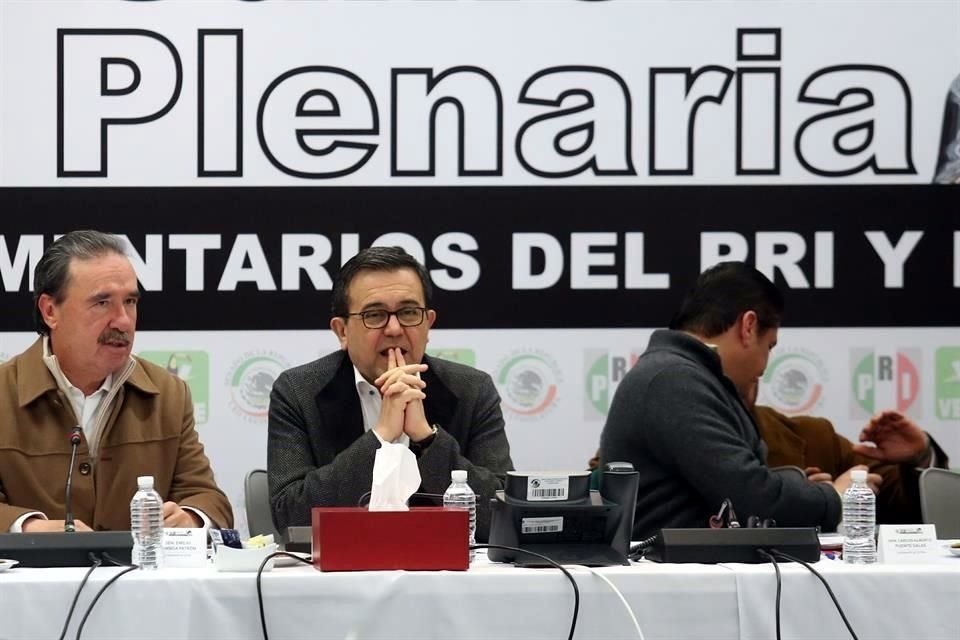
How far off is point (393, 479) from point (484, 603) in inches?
11.7

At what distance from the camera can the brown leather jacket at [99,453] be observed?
3.24m

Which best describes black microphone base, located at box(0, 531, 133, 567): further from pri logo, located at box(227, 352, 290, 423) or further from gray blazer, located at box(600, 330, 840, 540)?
pri logo, located at box(227, 352, 290, 423)

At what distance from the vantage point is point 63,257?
11.0 feet

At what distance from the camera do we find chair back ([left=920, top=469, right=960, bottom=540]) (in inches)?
149

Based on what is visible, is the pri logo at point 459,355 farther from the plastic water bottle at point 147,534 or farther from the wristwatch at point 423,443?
the plastic water bottle at point 147,534

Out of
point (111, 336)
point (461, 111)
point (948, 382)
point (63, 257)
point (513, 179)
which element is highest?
point (461, 111)

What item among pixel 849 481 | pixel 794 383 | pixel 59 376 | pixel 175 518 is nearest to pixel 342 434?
pixel 175 518

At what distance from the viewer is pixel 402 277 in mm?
3346

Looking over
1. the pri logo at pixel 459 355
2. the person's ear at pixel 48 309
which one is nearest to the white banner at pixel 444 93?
the pri logo at pixel 459 355

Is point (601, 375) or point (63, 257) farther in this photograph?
point (601, 375)

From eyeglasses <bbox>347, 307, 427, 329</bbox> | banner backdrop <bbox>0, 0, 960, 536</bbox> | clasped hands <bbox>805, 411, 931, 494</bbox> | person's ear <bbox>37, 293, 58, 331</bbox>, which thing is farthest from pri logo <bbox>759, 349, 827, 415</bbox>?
person's ear <bbox>37, 293, 58, 331</bbox>

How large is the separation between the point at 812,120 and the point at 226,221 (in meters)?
1.91

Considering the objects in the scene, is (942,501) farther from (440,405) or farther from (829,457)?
(440,405)

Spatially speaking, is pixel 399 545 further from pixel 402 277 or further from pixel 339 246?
pixel 339 246
